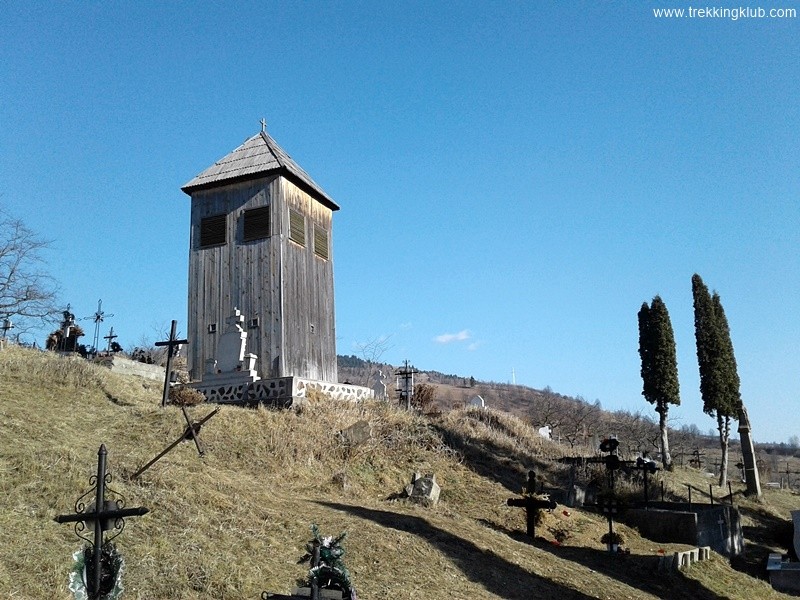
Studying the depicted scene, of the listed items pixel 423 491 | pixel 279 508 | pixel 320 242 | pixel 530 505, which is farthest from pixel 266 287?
pixel 279 508

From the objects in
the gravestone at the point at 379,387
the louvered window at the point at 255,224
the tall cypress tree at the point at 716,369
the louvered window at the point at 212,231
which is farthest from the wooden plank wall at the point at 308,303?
the tall cypress tree at the point at 716,369

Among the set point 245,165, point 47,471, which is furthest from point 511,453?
point 47,471

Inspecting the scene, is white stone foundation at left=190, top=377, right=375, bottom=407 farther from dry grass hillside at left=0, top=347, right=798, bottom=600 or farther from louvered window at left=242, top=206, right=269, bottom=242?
louvered window at left=242, top=206, right=269, bottom=242

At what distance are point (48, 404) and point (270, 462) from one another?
17.7ft

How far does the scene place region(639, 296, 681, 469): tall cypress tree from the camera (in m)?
36.8

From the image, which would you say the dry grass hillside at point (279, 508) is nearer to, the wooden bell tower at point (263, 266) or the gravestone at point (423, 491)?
the gravestone at point (423, 491)

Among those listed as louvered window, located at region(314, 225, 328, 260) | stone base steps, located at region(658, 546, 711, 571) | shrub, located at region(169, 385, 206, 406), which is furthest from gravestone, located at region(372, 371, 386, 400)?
stone base steps, located at region(658, 546, 711, 571)

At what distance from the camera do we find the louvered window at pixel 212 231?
1068 inches

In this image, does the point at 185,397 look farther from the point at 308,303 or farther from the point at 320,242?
the point at 320,242

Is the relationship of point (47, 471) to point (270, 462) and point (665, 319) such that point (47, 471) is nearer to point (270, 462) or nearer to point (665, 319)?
point (270, 462)

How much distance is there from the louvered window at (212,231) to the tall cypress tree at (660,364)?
73.9 ft

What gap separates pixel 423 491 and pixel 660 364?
77.0ft

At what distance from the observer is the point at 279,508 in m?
13.6

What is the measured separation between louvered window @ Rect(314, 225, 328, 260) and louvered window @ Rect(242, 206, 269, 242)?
253 centimetres
